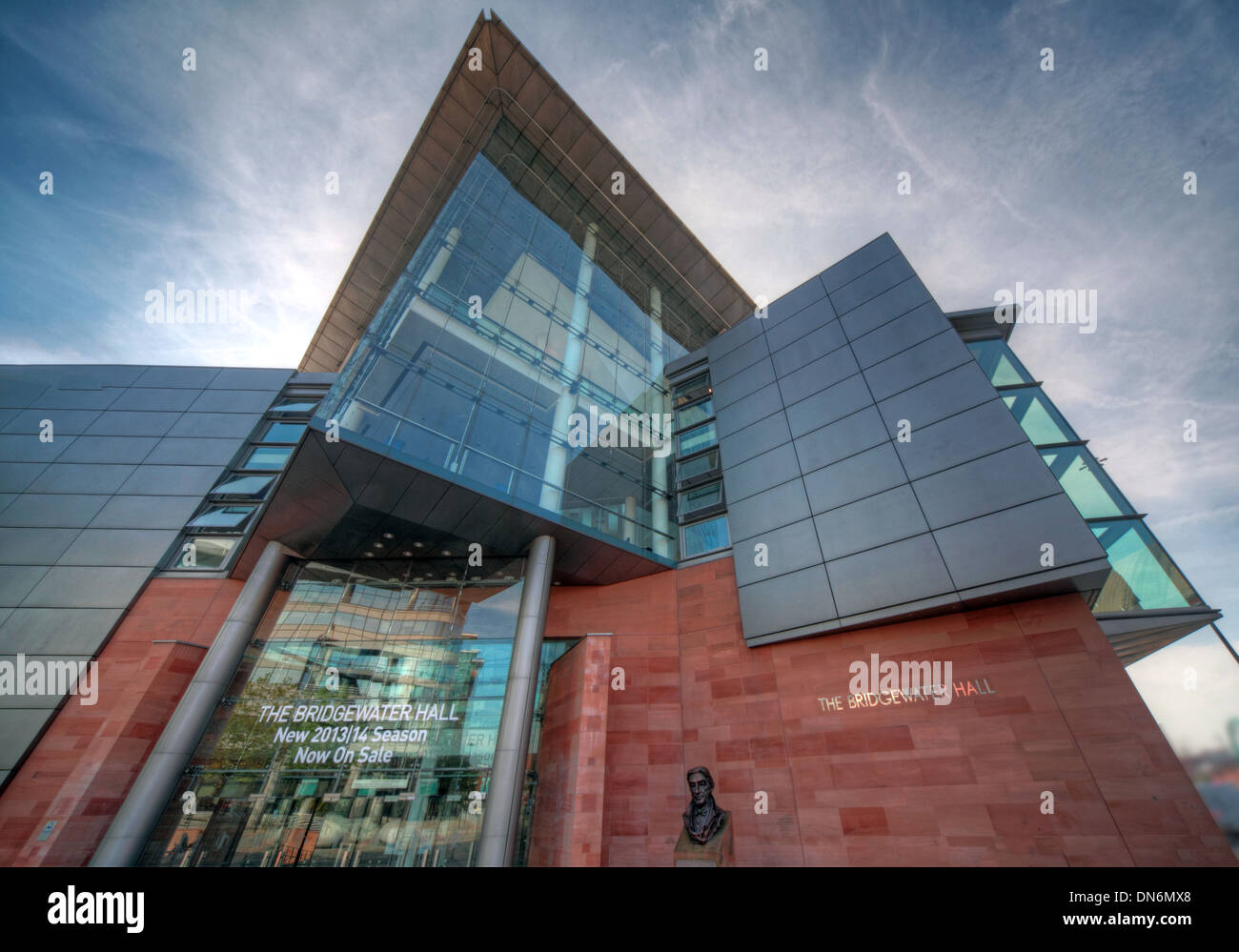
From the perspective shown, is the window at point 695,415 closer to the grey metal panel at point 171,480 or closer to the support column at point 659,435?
the support column at point 659,435

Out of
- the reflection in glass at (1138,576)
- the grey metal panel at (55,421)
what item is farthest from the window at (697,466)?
the grey metal panel at (55,421)

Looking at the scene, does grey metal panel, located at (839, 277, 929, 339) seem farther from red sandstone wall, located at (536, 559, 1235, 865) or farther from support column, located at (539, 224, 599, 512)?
support column, located at (539, 224, 599, 512)

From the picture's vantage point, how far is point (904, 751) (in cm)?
1127

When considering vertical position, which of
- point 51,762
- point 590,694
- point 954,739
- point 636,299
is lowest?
point 51,762

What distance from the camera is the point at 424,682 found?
1395cm

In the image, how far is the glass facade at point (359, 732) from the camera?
12102mm

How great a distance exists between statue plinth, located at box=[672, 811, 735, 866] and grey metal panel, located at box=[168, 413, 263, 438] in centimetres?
2404

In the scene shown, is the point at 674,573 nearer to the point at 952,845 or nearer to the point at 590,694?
the point at 590,694

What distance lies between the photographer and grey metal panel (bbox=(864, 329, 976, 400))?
579 inches

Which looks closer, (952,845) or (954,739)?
(952,845)

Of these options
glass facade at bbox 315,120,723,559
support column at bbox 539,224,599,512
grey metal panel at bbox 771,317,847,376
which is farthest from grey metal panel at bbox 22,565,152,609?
grey metal panel at bbox 771,317,847,376
